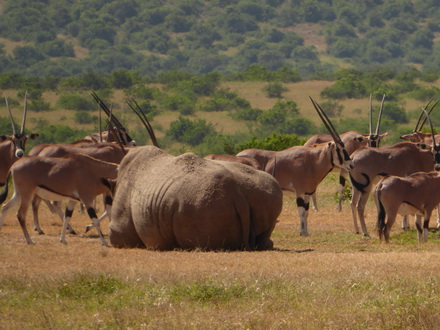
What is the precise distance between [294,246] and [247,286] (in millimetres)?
5370

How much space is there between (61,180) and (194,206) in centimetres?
339

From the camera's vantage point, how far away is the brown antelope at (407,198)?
15.9 metres

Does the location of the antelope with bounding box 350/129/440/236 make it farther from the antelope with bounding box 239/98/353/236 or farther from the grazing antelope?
the antelope with bounding box 239/98/353/236

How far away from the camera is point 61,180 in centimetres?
1631

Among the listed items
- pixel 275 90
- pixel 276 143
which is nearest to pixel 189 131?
pixel 275 90

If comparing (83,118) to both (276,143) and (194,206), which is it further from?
(194,206)

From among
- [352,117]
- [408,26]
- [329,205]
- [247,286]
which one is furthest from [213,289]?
[408,26]

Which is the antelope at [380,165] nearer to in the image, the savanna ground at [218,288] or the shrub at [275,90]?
the savanna ground at [218,288]

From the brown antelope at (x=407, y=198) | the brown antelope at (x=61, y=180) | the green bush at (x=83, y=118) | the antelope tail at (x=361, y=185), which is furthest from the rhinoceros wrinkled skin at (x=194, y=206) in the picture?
the green bush at (x=83, y=118)

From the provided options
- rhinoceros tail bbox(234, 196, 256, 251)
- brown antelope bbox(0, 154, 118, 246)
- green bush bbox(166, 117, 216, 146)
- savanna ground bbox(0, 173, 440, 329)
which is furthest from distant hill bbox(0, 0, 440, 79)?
savanna ground bbox(0, 173, 440, 329)

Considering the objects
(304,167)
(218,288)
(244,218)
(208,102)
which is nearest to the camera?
(218,288)

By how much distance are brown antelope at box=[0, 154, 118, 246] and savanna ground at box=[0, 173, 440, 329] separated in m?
1.81

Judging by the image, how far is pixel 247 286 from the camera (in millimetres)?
10625

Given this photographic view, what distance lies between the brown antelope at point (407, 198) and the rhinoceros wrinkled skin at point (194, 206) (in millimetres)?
2221
